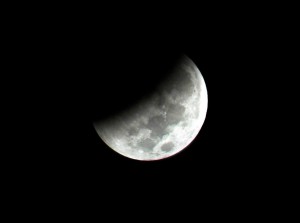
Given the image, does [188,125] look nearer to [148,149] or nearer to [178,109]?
[178,109]

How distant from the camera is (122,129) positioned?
119 inches

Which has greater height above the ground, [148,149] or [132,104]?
[132,104]

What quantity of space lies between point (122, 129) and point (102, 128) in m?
0.27

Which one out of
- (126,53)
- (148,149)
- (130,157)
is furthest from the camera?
(130,157)

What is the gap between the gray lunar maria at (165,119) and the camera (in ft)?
9.47

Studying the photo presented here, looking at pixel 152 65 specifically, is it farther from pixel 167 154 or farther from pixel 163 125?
pixel 167 154

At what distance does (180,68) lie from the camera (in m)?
2.99

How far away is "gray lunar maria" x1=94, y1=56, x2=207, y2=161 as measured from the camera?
2887mm

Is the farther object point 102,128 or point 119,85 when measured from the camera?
point 102,128

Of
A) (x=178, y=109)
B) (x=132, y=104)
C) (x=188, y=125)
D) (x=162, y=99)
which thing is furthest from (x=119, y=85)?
(x=188, y=125)

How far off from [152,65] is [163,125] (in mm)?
619

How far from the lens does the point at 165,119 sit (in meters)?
2.88

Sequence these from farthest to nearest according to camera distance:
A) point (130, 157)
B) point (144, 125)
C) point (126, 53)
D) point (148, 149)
A: 1. point (130, 157)
2. point (148, 149)
3. point (144, 125)
4. point (126, 53)

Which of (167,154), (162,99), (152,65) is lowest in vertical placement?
(167,154)
